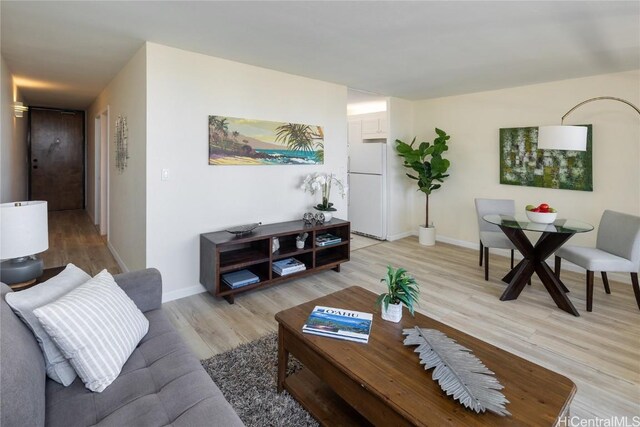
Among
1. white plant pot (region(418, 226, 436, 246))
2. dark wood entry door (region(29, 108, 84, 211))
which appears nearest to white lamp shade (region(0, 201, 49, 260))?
white plant pot (region(418, 226, 436, 246))

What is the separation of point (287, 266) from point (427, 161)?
10.2 ft

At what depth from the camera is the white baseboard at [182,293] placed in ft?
10.2

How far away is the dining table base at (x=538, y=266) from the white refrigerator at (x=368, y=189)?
95.2 inches

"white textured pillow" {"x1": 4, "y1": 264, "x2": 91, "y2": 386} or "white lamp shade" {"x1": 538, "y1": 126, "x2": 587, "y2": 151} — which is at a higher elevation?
"white lamp shade" {"x1": 538, "y1": 126, "x2": 587, "y2": 151}

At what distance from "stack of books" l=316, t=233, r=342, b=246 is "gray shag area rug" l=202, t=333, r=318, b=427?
61.2 inches

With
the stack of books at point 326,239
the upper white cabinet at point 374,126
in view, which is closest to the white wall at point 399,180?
the upper white cabinet at point 374,126

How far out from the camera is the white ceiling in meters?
2.24

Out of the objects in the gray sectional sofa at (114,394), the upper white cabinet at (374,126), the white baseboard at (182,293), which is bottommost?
the white baseboard at (182,293)

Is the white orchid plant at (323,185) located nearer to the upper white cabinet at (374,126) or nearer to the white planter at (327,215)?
the white planter at (327,215)

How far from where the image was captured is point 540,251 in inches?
122

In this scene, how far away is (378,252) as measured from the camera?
4836 millimetres

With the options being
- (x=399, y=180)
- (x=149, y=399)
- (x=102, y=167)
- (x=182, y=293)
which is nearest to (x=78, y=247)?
(x=102, y=167)

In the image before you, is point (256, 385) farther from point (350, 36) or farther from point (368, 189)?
point (368, 189)

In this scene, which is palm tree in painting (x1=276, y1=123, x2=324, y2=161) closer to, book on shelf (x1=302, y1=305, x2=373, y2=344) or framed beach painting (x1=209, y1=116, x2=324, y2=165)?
framed beach painting (x1=209, y1=116, x2=324, y2=165)
